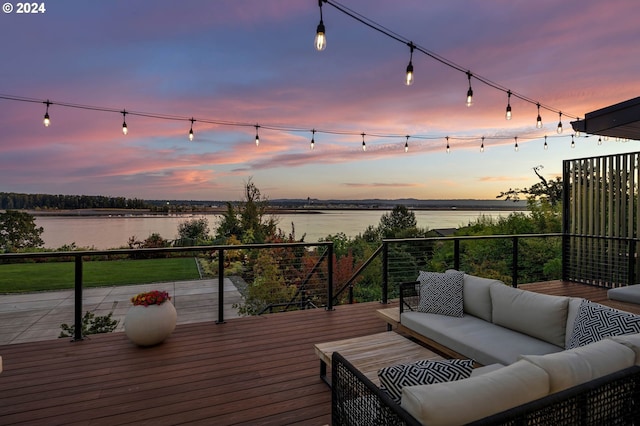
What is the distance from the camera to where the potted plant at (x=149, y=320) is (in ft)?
10.7

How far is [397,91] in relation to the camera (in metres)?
7.28

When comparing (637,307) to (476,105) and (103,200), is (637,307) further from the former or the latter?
(103,200)

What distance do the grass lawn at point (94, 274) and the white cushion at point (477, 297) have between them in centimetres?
773

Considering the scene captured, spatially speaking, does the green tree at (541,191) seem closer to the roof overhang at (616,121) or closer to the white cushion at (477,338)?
the roof overhang at (616,121)

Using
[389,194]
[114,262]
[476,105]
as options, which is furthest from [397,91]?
[114,262]

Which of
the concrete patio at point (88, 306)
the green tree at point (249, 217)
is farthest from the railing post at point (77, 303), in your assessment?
the green tree at point (249, 217)

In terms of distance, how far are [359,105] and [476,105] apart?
2627 millimetres

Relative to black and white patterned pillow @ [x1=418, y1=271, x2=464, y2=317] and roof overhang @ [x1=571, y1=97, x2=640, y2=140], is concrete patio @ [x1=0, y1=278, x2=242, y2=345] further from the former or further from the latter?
roof overhang @ [x1=571, y1=97, x2=640, y2=140]

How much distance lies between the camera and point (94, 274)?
10.1m

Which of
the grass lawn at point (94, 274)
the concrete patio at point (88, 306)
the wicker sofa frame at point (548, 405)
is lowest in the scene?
the grass lawn at point (94, 274)

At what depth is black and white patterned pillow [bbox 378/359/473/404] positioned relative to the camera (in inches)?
53.8

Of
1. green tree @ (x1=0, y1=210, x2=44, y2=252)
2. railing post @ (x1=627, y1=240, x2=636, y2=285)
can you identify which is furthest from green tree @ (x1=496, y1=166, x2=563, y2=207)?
green tree @ (x1=0, y1=210, x2=44, y2=252)

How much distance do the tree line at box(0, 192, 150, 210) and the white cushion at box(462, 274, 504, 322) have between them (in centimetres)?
1262

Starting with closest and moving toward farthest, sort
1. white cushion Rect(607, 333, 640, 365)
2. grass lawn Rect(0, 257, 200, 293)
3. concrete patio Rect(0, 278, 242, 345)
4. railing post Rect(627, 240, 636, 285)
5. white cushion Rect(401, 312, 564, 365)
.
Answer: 1. white cushion Rect(607, 333, 640, 365)
2. white cushion Rect(401, 312, 564, 365)
3. concrete patio Rect(0, 278, 242, 345)
4. railing post Rect(627, 240, 636, 285)
5. grass lawn Rect(0, 257, 200, 293)
